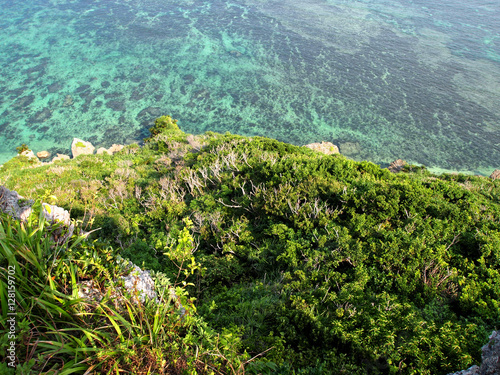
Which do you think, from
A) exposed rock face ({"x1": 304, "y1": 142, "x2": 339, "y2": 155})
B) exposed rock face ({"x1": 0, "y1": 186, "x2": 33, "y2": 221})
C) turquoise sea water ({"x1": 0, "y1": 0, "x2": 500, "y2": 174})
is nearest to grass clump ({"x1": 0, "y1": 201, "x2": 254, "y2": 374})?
exposed rock face ({"x1": 0, "y1": 186, "x2": 33, "y2": 221})

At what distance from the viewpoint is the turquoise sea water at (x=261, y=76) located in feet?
95.9

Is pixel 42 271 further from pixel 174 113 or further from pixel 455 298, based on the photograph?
pixel 174 113

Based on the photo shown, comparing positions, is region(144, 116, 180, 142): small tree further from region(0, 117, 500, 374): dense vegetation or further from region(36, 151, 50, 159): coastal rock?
region(0, 117, 500, 374): dense vegetation

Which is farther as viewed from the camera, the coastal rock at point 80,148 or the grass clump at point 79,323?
the coastal rock at point 80,148

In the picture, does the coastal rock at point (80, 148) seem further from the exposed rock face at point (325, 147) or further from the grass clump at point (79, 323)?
the grass clump at point (79, 323)

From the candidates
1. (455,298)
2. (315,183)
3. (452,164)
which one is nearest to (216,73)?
(452,164)

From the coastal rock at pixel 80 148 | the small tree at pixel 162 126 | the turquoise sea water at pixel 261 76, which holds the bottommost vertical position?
the coastal rock at pixel 80 148

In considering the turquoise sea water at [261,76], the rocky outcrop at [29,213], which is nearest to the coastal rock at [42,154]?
the turquoise sea water at [261,76]

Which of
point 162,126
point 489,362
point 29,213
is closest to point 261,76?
point 162,126

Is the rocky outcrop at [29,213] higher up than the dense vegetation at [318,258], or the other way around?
the rocky outcrop at [29,213]

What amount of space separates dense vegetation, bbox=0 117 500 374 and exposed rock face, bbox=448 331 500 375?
0.44 metres

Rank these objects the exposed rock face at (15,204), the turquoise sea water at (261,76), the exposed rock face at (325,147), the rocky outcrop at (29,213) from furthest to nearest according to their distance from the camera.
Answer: the turquoise sea water at (261,76) < the exposed rock face at (325,147) < the exposed rock face at (15,204) < the rocky outcrop at (29,213)

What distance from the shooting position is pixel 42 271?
11.6 feet

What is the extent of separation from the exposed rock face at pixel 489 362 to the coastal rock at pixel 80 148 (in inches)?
1083
